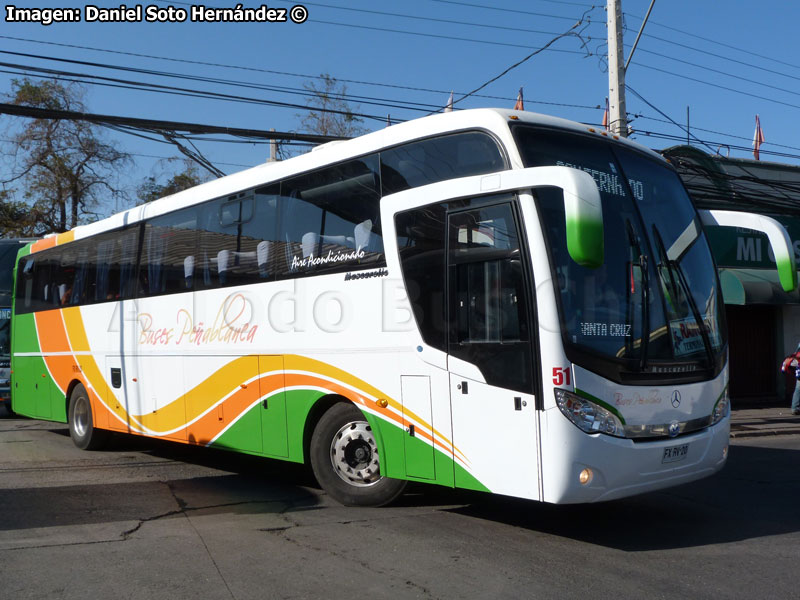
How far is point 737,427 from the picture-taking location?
51.4 feet

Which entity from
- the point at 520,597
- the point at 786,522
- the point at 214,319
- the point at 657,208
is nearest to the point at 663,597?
the point at 520,597

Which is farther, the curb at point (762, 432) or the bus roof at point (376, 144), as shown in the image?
the curb at point (762, 432)

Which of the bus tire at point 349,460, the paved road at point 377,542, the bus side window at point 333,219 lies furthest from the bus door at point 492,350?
the bus tire at point 349,460

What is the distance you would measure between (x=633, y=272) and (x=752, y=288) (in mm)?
14128

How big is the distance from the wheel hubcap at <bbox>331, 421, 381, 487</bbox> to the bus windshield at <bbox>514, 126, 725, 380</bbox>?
8.55 ft

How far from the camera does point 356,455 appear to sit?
25.9ft

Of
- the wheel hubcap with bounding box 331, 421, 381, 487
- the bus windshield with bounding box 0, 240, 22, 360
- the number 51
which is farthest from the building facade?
the bus windshield with bounding box 0, 240, 22, 360

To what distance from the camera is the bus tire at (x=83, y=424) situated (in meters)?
12.8

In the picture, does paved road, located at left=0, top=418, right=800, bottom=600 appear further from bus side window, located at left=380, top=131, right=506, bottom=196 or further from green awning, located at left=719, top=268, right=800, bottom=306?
green awning, located at left=719, top=268, right=800, bottom=306

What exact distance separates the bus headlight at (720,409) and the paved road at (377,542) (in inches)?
38.0

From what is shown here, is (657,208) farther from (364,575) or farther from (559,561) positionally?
(364,575)

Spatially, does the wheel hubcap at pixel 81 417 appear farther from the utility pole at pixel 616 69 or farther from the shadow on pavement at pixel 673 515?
the utility pole at pixel 616 69

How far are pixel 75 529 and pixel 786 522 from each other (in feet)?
21.1

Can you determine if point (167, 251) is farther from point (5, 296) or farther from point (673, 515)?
point (5, 296)
